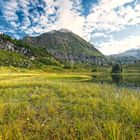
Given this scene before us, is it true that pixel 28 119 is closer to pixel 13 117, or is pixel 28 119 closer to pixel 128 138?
pixel 13 117

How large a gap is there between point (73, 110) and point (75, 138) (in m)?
4.16

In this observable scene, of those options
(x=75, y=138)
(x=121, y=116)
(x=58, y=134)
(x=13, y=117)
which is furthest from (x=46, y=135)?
Answer: (x=121, y=116)

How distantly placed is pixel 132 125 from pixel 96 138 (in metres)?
1.93

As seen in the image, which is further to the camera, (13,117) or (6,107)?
(6,107)

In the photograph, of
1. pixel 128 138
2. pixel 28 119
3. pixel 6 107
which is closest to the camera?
pixel 128 138

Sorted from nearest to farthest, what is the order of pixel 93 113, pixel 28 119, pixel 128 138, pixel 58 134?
pixel 128 138 < pixel 58 134 < pixel 28 119 < pixel 93 113

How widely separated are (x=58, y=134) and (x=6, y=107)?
5152 millimetres

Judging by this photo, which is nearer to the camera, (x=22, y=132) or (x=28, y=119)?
(x=22, y=132)

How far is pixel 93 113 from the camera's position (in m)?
11.5

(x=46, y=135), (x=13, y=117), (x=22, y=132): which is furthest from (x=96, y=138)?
(x=13, y=117)

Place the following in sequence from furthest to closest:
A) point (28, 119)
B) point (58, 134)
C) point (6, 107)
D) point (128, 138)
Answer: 1. point (6, 107)
2. point (28, 119)
3. point (58, 134)
4. point (128, 138)

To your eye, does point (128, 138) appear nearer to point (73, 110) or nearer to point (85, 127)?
point (85, 127)

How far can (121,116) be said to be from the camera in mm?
10586

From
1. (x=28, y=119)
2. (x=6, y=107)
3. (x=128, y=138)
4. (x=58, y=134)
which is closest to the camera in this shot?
(x=128, y=138)
